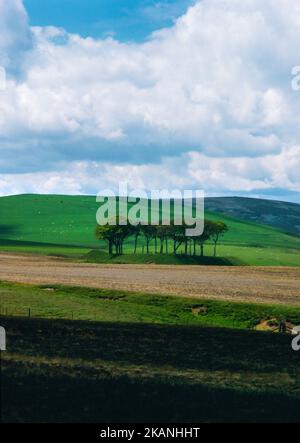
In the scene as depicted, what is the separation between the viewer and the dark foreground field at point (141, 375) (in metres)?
33.9

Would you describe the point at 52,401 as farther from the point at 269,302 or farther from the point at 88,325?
the point at 269,302

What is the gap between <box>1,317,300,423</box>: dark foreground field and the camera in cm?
3391

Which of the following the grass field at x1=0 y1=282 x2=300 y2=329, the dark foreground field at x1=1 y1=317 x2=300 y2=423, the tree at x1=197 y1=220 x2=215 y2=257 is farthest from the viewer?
the tree at x1=197 y1=220 x2=215 y2=257

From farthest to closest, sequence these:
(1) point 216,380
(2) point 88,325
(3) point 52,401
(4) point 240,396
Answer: (2) point 88,325 < (1) point 216,380 < (4) point 240,396 < (3) point 52,401

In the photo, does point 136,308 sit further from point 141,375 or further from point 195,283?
point 141,375

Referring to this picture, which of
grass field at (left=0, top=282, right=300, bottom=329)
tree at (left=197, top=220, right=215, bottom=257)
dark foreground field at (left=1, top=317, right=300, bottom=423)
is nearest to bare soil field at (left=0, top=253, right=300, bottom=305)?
grass field at (left=0, top=282, right=300, bottom=329)

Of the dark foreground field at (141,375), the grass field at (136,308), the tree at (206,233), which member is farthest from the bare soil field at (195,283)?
the tree at (206,233)

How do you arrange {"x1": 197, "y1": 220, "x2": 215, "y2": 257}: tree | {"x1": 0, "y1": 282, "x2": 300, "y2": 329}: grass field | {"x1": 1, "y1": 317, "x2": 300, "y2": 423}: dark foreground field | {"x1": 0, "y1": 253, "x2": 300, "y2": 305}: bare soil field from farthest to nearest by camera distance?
{"x1": 197, "y1": 220, "x2": 215, "y2": 257}: tree < {"x1": 0, "y1": 253, "x2": 300, "y2": 305}: bare soil field < {"x1": 0, "y1": 282, "x2": 300, "y2": 329}: grass field < {"x1": 1, "y1": 317, "x2": 300, "y2": 423}: dark foreground field

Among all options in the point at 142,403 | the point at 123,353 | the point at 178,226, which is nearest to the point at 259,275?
the point at 178,226

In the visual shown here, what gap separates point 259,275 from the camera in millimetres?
120625

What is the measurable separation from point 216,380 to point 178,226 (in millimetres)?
143220

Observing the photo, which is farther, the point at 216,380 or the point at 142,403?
the point at 216,380

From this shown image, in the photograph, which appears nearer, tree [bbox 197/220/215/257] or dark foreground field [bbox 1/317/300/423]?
dark foreground field [bbox 1/317/300/423]

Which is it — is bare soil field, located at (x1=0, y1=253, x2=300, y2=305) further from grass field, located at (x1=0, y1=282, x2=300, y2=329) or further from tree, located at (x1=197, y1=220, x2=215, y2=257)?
tree, located at (x1=197, y1=220, x2=215, y2=257)
